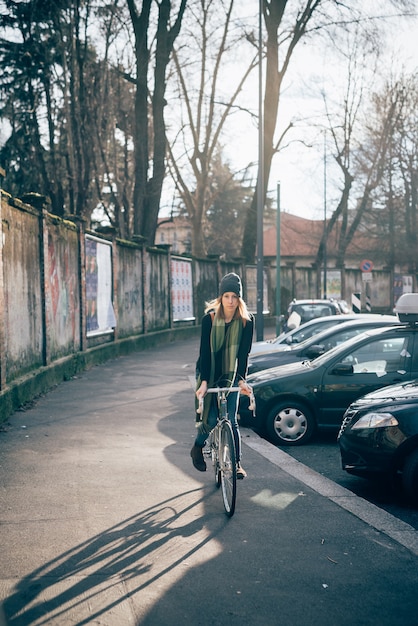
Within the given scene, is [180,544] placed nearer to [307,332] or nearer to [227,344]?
[227,344]

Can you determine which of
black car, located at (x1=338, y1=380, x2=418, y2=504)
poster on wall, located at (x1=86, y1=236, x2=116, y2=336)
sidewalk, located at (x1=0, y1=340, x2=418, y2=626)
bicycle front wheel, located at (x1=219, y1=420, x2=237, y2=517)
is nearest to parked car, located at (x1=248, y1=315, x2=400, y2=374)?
sidewalk, located at (x1=0, y1=340, x2=418, y2=626)

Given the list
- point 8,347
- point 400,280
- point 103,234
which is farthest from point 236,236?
point 8,347

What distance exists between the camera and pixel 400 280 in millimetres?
53531

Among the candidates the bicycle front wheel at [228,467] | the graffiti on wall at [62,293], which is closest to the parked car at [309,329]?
the graffiti on wall at [62,293]

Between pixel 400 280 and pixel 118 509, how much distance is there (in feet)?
162

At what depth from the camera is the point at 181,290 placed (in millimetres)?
27859

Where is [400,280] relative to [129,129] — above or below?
below

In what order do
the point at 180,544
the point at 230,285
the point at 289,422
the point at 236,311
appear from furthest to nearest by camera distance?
1. the point at 289,422
2. the point at 236,311
3. the point at 230,285
4. the point at 180,544

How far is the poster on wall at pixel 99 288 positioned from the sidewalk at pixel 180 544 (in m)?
8.03

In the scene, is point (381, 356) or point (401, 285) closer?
point (381, 356)

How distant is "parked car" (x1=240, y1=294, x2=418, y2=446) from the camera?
9.35 meters

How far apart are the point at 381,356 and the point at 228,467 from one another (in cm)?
389

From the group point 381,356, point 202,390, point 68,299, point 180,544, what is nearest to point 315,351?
point 381,356

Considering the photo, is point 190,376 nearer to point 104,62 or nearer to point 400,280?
point 104,62
